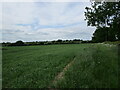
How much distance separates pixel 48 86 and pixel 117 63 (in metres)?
3.35

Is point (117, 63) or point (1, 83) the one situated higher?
point (117, 63)

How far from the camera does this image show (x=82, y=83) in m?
4.86

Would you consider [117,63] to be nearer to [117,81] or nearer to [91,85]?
[117,81]

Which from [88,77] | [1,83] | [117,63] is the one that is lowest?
[1,83]

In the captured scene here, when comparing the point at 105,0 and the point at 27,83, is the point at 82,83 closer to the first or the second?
the point at 27,83

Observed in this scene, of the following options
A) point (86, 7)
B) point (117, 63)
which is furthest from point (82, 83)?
point (86, 7)

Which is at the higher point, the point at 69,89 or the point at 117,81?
the point at 117,81

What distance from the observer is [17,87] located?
4.96 m

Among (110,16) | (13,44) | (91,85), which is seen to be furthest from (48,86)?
(13,44)

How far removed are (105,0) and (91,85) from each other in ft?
52.6

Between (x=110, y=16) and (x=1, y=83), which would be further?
(x=110, y=16)

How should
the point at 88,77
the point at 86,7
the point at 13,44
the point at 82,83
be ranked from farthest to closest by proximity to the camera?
the point at 13,44 → the point at 86,7 → the point at 88,77 → the point at 82,83

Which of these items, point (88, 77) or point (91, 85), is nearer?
point (91, 85)

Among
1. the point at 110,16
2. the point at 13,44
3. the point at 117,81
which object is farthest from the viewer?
the point at 13,44
